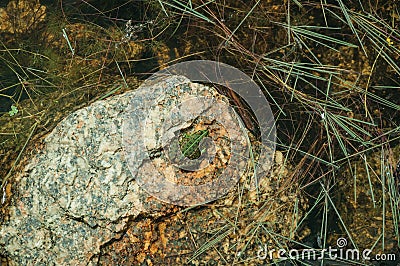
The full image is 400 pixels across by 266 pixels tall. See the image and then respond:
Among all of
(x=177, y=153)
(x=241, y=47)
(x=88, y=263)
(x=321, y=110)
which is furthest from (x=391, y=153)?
(x=88, y=263)

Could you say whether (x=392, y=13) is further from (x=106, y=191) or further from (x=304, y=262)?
(x=106, y=191)

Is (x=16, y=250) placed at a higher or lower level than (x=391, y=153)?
lower

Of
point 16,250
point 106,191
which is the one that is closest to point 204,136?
point 106,191

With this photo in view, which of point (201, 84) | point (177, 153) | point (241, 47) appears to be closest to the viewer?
point (177, 153)

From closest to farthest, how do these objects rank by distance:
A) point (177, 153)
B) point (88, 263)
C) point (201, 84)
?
point (88, 263), point (177, 153), point (201, 84)

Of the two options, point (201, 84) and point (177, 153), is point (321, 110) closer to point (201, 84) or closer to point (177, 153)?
point (201, 84)

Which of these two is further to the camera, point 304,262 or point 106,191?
point 304,262

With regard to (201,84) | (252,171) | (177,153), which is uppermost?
(201,84)

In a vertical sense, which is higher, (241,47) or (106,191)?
(241,47)

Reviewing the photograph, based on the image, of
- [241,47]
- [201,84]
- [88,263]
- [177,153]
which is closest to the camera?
[88,263]
